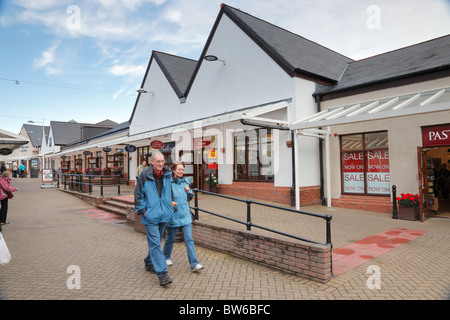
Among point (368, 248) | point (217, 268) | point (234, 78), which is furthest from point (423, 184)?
point (234, 78)

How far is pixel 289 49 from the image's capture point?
12586 millimetres

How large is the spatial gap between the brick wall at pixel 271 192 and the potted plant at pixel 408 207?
2984 mm

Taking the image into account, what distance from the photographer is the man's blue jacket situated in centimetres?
428

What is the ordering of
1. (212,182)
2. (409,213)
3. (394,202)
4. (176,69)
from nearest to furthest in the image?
(409,213) < (394,202) < (212,182) < (176,69)

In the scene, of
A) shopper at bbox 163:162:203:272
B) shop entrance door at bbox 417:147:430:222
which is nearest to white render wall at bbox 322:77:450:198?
shop entrance door at bbox 417:147:430:222

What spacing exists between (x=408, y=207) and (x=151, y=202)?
7.71 metres

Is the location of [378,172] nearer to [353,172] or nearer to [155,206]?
[353,172]

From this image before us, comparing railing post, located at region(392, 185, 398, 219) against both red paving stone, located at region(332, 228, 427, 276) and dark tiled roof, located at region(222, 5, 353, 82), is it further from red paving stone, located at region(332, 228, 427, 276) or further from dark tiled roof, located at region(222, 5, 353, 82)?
dark tiled roof, located at region(222, 5, 353, 82)

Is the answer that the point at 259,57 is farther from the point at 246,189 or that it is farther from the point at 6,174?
the point at 6,174

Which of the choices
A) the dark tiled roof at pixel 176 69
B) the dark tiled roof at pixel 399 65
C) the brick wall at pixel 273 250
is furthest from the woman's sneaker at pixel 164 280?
the dark tiled roof at pixel 176 69

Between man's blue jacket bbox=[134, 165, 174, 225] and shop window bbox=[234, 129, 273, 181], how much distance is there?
764 centimetres

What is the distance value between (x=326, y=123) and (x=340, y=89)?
332 cm

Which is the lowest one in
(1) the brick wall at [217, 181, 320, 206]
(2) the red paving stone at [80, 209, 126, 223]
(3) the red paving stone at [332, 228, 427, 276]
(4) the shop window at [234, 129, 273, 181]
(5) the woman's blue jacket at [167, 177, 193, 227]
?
(3) the red paving stone at [332, 228, 427, 276]
